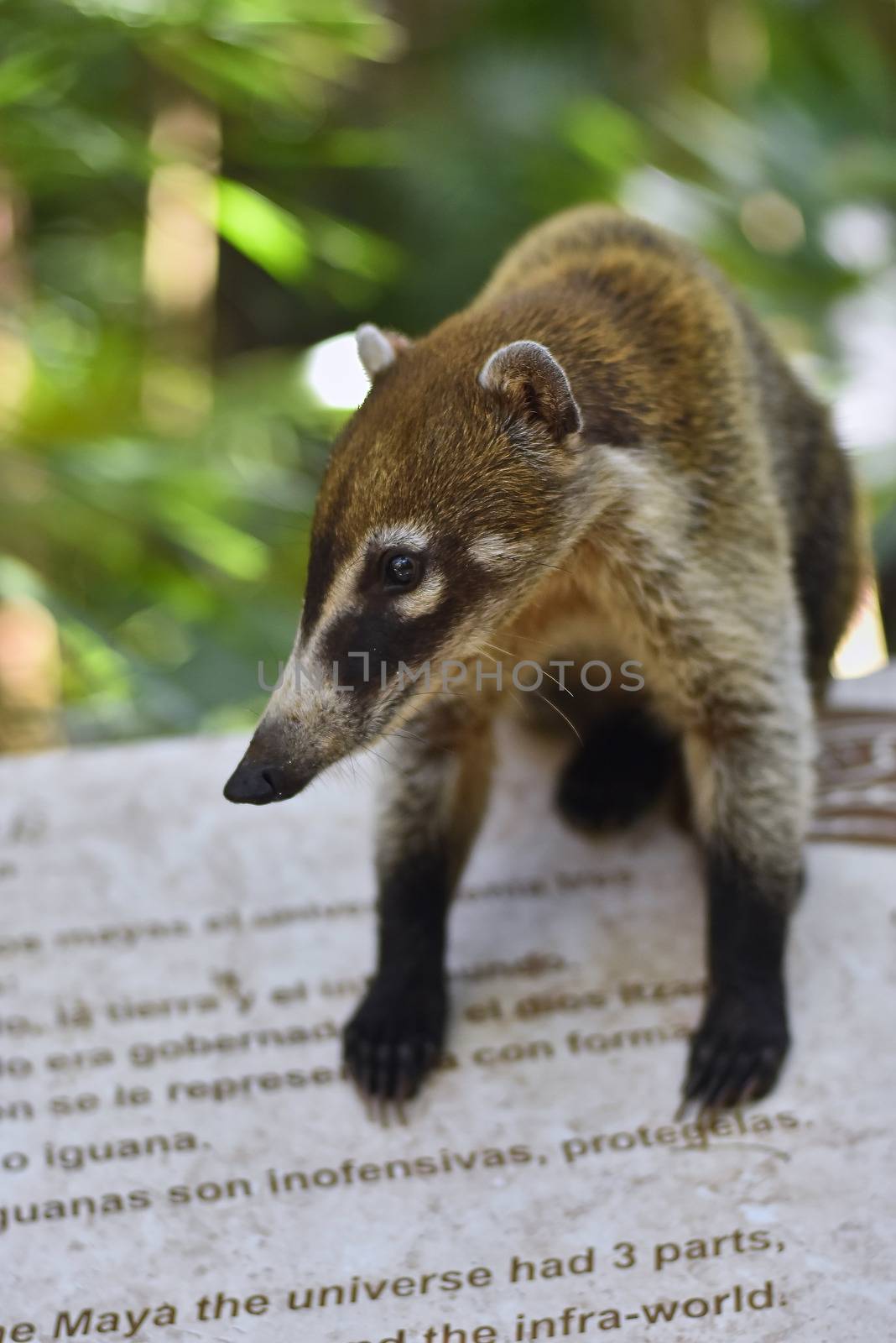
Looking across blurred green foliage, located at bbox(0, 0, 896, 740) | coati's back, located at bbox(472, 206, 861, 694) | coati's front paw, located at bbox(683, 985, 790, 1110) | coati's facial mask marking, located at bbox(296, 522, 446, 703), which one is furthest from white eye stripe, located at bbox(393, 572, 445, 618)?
blurred green foliage, located at bbox(0, 0, 896, 740)

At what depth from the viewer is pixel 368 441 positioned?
189cm

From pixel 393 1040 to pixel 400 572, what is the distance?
776 millimetres

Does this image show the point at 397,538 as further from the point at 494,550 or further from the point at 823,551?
the point at 823,551

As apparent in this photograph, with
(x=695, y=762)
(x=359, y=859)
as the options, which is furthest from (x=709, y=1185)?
(x=359, y=859)

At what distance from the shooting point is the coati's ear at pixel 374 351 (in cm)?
206

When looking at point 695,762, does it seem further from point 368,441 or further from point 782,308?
point 782,308

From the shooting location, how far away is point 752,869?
2.20 meters

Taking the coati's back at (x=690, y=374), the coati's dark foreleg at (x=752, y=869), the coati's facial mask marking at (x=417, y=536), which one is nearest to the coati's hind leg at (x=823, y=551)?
the coati's back at (x=690, y=374)

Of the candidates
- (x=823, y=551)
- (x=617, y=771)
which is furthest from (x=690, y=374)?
(x=617, y=771)

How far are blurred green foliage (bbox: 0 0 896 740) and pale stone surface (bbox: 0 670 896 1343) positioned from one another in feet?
1.48

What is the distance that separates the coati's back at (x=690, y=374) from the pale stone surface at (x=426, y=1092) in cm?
40

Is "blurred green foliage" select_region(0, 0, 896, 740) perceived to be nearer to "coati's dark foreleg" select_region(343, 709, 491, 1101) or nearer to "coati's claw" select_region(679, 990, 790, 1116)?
"coati's dark foreleg" select_region(343, 709, 491, 1101)

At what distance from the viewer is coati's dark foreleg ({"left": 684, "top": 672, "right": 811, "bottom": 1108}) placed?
2.16 metres

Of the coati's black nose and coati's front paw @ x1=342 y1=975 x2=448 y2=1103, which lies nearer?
the coati's black nose
